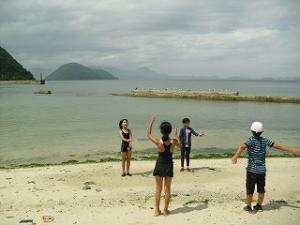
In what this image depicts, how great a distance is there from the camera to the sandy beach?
23.9 feet

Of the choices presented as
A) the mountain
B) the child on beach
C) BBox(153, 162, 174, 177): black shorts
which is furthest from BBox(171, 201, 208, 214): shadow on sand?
the mountain

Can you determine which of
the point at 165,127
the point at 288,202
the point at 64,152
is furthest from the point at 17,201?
the point at 64,152

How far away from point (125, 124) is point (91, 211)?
334 centimetres

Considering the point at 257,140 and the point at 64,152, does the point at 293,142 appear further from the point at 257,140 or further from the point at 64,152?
the point at 257,140

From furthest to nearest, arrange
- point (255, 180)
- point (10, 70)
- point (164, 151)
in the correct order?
1. point (10, 70)
2. point (255, 180)
3. point (164, 151)

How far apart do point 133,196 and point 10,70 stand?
19176 centimetres

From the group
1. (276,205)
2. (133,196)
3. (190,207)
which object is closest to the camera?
(190,207)

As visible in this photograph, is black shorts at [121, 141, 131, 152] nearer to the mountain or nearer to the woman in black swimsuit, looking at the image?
the woman in black swimsuit

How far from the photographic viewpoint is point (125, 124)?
10.4m

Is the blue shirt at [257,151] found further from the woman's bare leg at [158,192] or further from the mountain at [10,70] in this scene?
the mountain at [10,70]

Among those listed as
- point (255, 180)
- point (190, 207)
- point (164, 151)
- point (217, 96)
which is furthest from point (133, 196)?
point (217, 96)

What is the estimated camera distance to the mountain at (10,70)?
17900cm

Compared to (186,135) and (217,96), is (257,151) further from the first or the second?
(217,96)

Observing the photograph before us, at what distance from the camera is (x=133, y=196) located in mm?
8836
